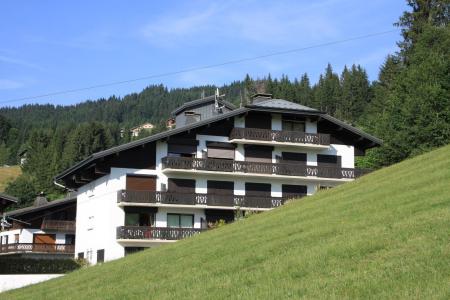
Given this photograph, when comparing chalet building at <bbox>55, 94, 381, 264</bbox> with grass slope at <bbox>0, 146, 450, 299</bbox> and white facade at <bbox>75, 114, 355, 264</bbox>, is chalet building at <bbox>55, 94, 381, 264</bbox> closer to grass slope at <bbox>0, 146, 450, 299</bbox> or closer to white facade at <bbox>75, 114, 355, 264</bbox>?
white facade at <bbox>75, 114, 355, 264</bbox>

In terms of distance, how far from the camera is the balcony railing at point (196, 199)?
150 ft

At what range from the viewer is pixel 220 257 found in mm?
16625

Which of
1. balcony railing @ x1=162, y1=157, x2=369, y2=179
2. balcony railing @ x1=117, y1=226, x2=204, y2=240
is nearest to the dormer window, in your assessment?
balcony railing @ x1=162, y1=157, x2=369, y2=179

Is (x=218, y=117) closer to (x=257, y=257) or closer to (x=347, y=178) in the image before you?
(x=347, y=178)

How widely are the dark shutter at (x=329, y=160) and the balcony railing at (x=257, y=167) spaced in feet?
4.60

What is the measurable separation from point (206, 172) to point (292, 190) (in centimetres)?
674

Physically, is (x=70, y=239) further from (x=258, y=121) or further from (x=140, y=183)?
(x=258, y=121)

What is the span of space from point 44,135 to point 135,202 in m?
138

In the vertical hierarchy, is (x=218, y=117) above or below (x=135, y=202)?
above

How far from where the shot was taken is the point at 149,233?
45.3m

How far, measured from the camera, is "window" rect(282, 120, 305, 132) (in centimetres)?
5153

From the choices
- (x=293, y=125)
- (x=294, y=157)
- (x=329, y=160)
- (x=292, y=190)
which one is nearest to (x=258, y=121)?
(x=293, y=125)

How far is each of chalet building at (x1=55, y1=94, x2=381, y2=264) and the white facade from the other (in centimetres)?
7

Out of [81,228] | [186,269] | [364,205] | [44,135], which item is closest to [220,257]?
[186,269]
